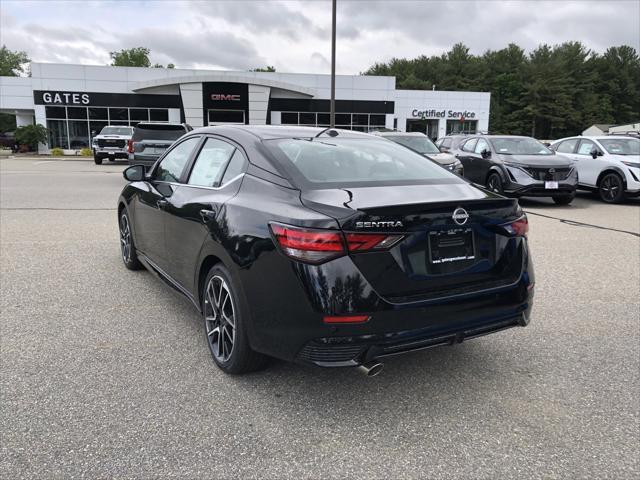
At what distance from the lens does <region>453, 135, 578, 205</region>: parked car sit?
11.6m

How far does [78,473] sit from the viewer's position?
2398 mm

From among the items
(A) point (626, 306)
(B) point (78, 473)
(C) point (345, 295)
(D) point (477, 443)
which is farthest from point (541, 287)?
(B) point (78, 473)

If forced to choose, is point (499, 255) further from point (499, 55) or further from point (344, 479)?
point (499, 55)

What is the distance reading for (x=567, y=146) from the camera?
46.9 ft

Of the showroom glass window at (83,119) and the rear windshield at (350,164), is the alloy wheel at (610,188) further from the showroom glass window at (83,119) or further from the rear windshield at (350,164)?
the showroom glass window at (83,119)

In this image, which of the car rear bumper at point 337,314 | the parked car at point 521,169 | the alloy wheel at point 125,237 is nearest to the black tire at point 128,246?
the alloy wheel at point 125,237

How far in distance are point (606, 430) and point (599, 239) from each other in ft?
19.9

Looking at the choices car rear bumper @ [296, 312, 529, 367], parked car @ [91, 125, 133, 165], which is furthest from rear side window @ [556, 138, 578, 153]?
parked car @ [91, 125, 133, 165]

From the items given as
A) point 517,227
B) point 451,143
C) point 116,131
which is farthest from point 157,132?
point 517,227

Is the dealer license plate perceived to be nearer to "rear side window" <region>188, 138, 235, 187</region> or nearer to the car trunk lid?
the car trunk lid

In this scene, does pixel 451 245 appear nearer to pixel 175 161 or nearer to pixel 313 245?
pixel 313 245

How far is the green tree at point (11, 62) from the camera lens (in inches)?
3633

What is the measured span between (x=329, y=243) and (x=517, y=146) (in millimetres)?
11529

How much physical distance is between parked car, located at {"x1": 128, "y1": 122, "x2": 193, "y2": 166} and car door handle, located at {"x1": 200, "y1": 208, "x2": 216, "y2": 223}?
1087 cm
